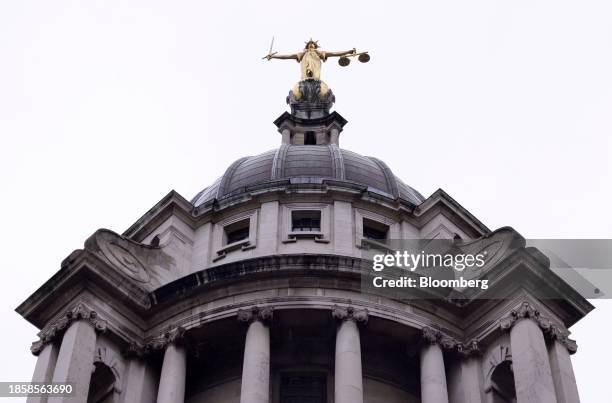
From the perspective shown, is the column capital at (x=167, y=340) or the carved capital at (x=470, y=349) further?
the column capital at (x=167, y=340)

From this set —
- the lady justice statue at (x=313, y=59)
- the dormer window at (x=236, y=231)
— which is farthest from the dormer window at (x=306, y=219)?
the lady justice statue at (x=313, y=59)

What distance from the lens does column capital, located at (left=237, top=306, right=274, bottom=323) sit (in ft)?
138

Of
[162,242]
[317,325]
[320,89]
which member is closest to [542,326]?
[317,325]

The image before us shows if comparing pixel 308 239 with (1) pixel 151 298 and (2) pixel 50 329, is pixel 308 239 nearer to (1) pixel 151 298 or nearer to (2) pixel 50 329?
(1) pixel 151 298

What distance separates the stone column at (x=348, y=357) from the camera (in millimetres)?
39500

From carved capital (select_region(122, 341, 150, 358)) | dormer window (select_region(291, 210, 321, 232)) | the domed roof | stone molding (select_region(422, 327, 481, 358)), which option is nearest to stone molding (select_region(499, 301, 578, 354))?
stone molding (select_region(422, 327, 481, 358))

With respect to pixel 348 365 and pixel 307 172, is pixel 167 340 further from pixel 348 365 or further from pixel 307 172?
pixel 307 172

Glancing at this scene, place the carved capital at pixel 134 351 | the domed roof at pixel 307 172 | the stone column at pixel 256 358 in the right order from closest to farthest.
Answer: the stone column at pixel 256 358, the carved capital at pixel 134 351, the domed roof at pixel 307 172

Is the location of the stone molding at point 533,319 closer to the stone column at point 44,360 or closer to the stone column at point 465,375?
the stone column at point 465,375

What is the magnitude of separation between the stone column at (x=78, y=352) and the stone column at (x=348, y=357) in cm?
774

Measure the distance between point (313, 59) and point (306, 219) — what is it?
17.9 metres

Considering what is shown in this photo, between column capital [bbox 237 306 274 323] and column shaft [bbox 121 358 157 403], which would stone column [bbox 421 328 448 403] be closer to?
column capital [bbox 237 306 274 323]

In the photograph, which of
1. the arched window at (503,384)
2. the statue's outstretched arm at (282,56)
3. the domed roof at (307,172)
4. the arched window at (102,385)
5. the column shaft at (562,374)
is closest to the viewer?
the column shaft at (562,374)

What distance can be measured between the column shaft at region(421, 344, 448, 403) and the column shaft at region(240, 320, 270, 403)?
16.8 feet
